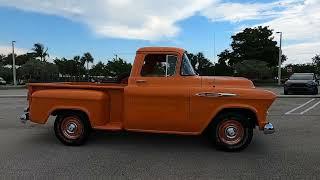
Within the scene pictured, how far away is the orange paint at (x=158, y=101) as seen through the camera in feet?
28.7

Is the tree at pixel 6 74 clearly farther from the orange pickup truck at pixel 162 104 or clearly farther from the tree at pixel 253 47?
the orange pickup truck at pixel 162 104

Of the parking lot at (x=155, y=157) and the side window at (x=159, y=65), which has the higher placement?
the side window at (x=159, y=65)

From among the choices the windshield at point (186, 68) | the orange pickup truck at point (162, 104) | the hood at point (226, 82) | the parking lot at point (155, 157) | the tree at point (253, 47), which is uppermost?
the tree at point (253, 47)

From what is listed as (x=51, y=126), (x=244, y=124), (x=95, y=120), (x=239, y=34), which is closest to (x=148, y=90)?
(x=95, y=120)

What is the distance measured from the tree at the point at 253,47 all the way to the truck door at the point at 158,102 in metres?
70.2

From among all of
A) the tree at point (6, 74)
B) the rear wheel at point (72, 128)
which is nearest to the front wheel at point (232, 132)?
the rear wheel at point (72, 128)

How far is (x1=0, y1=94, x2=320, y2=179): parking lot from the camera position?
287 inches

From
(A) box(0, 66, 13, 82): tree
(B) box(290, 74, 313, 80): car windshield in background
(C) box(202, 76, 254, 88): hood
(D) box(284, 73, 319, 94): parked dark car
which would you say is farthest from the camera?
(A) box(0, 66, 13, 82): tree

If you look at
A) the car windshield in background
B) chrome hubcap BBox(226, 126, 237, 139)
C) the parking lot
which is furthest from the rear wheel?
the car windshield in background

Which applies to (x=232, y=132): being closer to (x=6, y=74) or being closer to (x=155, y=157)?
(x=155, y=157)

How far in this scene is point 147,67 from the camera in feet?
30.9

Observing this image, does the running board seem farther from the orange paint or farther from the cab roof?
the cab roof

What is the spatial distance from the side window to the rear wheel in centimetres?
157

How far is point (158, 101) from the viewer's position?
8.91 meters
